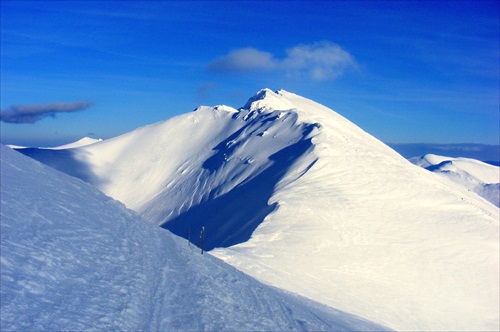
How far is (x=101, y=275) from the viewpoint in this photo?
9.51 metres

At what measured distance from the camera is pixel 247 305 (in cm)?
1043

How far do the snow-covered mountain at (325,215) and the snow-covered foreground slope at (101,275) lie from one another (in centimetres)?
332

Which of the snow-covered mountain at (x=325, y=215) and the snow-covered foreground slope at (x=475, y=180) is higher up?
the snow-covered foreground slope at (x=475, y=180)

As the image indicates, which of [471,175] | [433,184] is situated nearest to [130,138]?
[433,184]

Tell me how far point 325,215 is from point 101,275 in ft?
117

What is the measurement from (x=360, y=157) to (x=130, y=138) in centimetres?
5677

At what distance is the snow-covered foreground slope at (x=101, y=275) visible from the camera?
8.23 meters

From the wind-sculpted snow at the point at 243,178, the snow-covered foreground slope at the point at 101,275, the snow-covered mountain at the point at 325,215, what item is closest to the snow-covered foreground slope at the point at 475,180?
the snow-covered mountain at the point at 325,215

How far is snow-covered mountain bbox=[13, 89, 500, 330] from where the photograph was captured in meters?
31.5

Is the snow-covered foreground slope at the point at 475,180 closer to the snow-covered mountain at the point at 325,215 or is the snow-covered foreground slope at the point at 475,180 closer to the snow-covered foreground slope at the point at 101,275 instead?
the snow-covered mountain at the point at 325,215

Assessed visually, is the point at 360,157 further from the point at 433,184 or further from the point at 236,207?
the point at 236,207

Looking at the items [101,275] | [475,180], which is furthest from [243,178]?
[475,180]

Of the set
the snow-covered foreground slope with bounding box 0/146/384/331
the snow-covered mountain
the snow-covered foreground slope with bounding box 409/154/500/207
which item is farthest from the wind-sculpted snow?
the snow-covered foreground slope with bounding box 409/154/500/207

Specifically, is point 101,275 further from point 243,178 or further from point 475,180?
point 475,180
